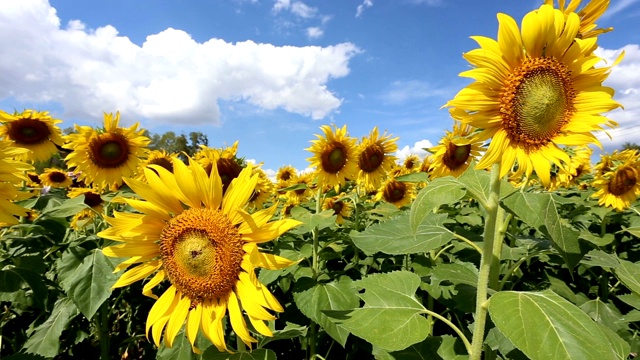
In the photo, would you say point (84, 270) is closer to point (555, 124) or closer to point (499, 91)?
point (499, 91)

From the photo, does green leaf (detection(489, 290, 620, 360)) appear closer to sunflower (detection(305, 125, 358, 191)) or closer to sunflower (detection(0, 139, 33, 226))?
sunflower (detection(0, 139, 33, 226))

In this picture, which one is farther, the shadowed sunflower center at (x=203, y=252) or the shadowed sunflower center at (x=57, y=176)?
the shadowed sunflower center at (x=57, y=176)

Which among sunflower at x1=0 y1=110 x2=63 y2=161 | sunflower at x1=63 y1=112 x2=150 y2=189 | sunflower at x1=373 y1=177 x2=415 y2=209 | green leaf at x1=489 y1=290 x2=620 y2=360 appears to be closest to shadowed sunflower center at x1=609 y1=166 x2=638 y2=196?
sunflower at x1=373 y1=177 x2=415 y2=209

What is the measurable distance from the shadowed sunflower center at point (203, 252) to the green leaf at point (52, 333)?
1707 mm

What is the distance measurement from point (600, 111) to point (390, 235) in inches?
44.2

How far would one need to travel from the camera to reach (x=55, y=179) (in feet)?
22.4

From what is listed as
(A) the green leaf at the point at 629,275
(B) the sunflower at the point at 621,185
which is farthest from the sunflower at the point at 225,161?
(B) the sunflower at the point at 621,185

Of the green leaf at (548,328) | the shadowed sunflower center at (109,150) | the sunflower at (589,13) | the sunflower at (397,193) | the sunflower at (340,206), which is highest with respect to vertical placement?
the sunflower at (589,13)

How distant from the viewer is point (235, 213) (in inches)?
70.9

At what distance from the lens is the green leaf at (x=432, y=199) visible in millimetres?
1569

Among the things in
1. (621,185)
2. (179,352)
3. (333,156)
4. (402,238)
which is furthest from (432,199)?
(621,185)

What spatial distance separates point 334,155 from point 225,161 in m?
1.32

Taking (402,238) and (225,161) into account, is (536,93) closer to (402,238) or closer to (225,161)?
(402,238)

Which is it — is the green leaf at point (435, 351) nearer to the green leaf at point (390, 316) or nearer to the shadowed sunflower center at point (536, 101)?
the green leaf at point (390, 316)
